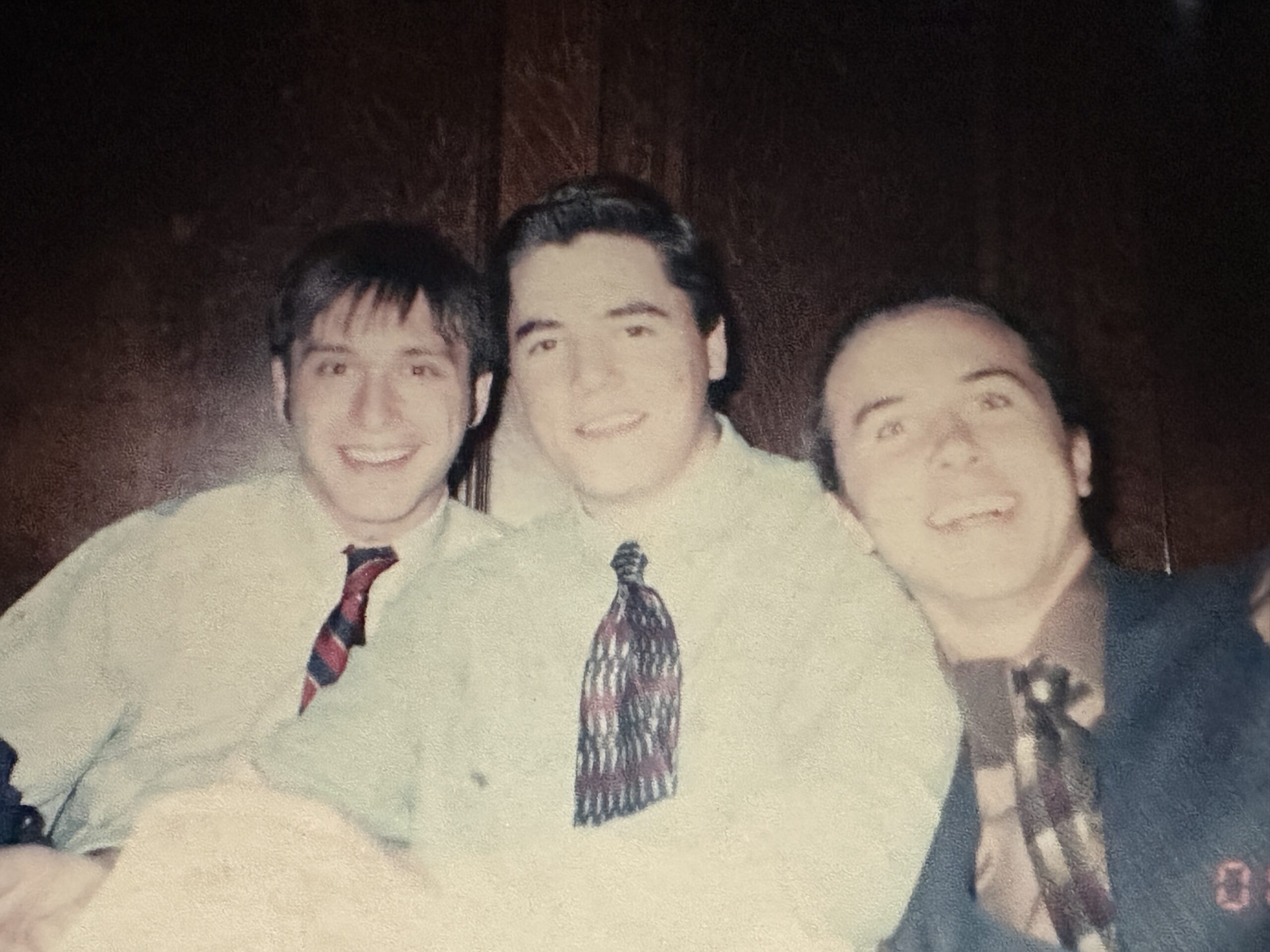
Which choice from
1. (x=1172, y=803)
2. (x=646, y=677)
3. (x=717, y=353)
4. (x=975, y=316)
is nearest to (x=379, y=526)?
(x=646, y=677)

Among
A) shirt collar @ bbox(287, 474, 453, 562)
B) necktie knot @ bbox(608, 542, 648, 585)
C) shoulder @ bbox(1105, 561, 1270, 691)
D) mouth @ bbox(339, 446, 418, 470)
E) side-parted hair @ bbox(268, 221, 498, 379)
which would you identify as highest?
side-parted hair @ bbox(268, 221, 498, 379)

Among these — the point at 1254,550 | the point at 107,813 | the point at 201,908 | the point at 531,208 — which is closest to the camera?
the point at 201,908

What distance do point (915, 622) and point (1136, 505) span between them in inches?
16.0

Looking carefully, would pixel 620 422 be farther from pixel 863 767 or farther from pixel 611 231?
pixel 863 767

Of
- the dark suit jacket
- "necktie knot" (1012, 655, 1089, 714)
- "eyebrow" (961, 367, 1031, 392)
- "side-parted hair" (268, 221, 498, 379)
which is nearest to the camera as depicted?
the dark suit jacket

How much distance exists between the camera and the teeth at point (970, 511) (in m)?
1.26

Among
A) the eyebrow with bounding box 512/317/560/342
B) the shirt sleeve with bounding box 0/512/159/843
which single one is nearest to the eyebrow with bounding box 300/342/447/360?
the eyebrow with bounding box 512/317/560/342

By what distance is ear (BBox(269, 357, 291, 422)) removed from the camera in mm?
1447

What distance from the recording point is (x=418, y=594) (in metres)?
1.34

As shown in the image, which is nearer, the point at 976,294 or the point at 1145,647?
the point at 1145,647

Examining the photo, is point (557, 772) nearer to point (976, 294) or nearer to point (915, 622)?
point (915, 622)

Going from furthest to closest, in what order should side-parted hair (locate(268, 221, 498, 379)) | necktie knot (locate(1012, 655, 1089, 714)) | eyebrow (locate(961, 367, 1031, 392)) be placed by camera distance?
side-parted hair (locate(268, 221, 498, 379)) < eyebrow (locate(961, 367, 1031, 392)) < necktie knot (locate(1012, 655, 1089, 714))

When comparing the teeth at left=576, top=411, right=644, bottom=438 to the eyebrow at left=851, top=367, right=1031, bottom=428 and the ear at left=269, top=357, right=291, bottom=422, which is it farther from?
the ear at left=269, top=357, right=291, bottom=422

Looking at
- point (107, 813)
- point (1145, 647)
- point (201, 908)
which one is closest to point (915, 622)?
point (1145, 647)
